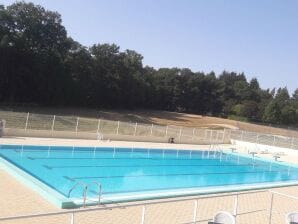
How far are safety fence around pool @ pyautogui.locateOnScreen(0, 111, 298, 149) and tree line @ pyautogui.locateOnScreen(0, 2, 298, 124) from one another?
18.4 meters

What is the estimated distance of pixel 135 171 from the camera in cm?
1659

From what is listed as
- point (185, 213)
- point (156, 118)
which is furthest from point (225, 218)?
point (156, 118)

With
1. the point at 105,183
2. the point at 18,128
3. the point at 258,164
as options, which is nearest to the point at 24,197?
the point at 105,183

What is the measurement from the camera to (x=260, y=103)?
66.1m

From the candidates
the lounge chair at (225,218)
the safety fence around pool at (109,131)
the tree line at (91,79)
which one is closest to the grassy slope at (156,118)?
the tree line at (91,79)

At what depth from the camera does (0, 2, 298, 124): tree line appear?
4341cm

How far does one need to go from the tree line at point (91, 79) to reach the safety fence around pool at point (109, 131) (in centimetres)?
1836

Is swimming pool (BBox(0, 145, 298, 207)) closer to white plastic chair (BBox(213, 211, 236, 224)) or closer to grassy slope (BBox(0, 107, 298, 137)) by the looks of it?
white plastic chair (BBox(213, 211, 236, 224))

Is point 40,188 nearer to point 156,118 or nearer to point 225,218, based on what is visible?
point 225,218

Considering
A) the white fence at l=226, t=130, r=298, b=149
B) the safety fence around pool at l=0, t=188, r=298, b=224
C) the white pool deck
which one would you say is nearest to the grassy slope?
the white fence at l=226, t=130, r=298, b=149

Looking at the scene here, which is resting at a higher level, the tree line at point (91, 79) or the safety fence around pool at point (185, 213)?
the tree line at point (91, 79)

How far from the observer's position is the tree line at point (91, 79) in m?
43.4

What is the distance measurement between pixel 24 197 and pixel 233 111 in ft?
183

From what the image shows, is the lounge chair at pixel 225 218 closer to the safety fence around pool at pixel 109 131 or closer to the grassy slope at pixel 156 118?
the safety fence around pool at pixel 109 131
